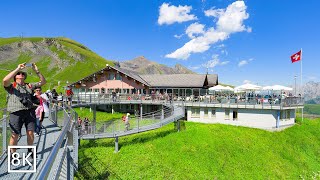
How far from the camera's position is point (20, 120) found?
22.2 ft

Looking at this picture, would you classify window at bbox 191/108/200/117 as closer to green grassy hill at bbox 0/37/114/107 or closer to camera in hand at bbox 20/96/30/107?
camera in hand at bbox 20/96/30/107

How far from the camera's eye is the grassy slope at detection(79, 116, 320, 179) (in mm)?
23094

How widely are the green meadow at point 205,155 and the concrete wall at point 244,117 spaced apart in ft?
4.68

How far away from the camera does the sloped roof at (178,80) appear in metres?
44.0

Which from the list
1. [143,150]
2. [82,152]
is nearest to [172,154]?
[143,150]

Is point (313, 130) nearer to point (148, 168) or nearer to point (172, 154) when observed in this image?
point (172, 154)

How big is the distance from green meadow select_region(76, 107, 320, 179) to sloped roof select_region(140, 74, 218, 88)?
1193 centimetres

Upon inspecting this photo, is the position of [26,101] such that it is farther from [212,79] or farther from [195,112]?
[212,79]

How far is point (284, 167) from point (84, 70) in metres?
87.1

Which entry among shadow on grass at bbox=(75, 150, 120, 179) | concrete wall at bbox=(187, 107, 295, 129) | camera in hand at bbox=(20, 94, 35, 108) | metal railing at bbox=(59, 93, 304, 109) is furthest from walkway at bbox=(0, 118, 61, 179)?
concrete wall at bbox=(187, 107, 295, 129)

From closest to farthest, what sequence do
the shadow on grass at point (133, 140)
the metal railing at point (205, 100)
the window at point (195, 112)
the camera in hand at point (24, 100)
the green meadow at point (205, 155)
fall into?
the camera in hand at point (24, 100) < the green meadow at point (205, 155) < the shadow on grass at point (133, 140) < the metal railing at point (205, 100) < the window at point (195, 112)

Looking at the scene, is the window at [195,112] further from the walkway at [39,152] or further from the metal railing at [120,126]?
the walkway at [39,152]

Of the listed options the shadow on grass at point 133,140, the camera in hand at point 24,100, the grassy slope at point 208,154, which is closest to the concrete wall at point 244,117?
the grassy slope at point 208,154

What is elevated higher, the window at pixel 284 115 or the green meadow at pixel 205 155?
the window at pixel 284 115
